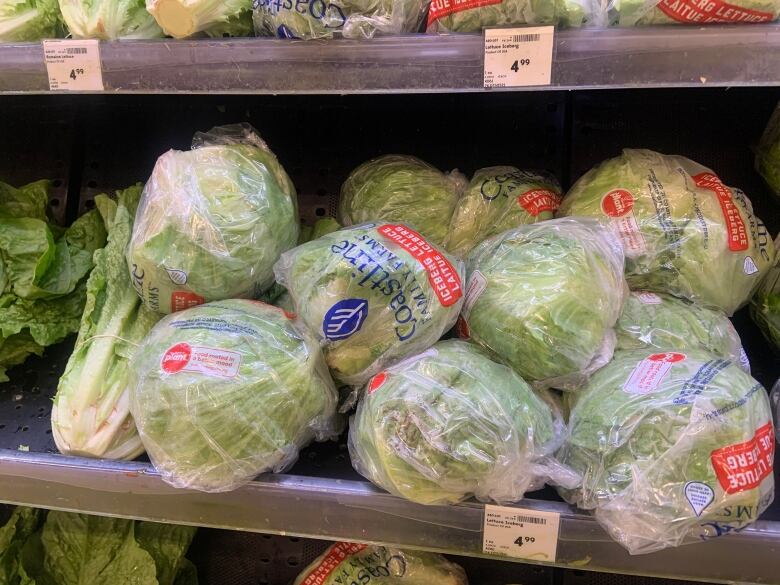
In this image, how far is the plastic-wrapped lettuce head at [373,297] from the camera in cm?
91

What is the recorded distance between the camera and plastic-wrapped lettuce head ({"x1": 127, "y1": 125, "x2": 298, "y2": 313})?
97 cm

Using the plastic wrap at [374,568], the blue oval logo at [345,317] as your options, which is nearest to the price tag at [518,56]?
the blue oval logo at [345,317]

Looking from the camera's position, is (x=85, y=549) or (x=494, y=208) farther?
(x=85, y=549)

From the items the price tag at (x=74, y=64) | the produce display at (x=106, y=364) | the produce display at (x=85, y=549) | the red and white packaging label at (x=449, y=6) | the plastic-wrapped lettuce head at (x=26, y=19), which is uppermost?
the red and white packaging label at (x=449, y=6)

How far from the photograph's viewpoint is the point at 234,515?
37.0 inches

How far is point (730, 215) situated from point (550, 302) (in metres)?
0.38

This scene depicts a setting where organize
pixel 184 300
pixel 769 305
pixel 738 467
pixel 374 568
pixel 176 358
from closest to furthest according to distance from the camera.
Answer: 1. pixel 738 467
2. pixel 176 358
3. pixel 184 300
4. pixel 769 305
5. pixel 374 568

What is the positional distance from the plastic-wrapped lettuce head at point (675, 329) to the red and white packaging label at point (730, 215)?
0.12m

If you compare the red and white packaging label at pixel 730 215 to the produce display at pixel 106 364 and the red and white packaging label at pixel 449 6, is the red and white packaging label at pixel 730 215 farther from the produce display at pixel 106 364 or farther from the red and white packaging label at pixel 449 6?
the produce display at pixel 106 364

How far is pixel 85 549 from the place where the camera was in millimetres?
1304

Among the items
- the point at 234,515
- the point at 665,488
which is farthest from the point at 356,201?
the point at 665,488

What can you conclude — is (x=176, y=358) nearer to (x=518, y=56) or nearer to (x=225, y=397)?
(x=225, y=397)

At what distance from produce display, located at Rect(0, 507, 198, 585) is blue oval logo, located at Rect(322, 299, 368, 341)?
2.21 feet

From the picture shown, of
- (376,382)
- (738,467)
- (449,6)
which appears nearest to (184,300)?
(376,382)
